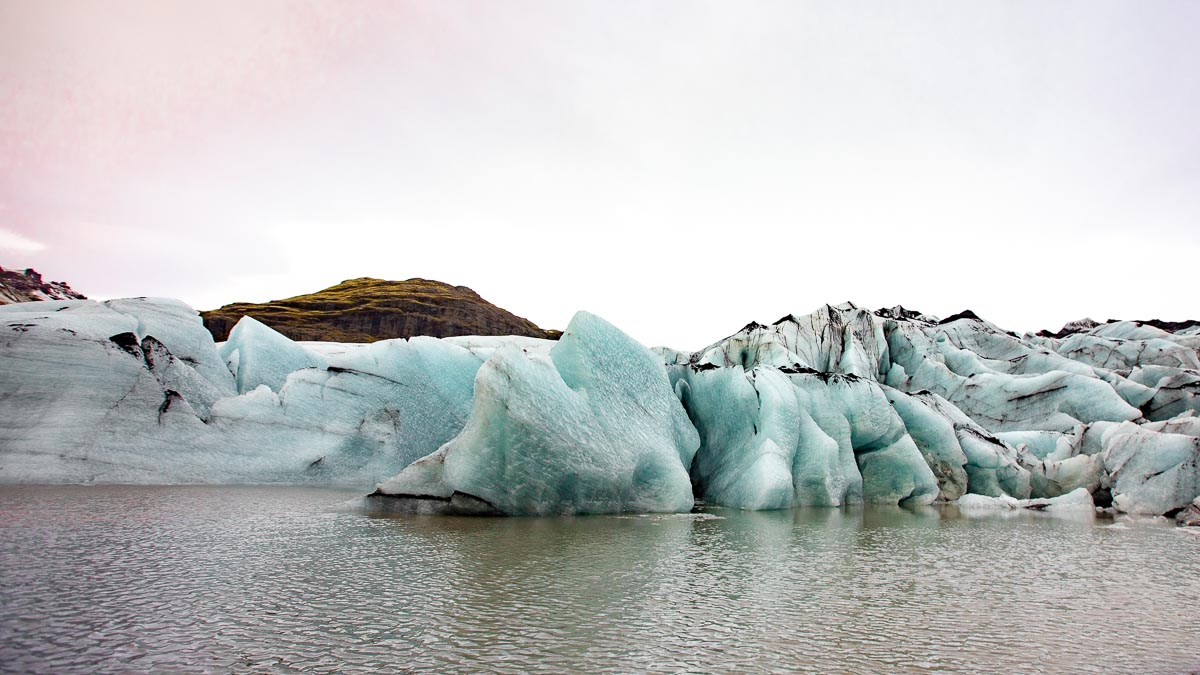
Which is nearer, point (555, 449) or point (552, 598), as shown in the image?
point (552, 598)

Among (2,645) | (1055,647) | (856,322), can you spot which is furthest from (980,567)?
(856,322)

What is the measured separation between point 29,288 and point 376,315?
21460 mm

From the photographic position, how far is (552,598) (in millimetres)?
4426

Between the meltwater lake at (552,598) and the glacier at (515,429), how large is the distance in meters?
1.61

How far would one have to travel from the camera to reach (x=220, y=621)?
12.1 feet

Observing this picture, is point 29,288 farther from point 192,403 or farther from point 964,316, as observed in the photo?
point 964,316

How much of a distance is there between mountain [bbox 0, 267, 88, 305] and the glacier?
36.2 metres

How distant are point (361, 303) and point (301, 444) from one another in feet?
143

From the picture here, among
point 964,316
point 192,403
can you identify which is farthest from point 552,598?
point 964,316

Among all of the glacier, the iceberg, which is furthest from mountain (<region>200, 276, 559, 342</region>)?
the iceberg

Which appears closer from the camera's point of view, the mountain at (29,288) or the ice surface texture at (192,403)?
the ice surface texture at (192,403)

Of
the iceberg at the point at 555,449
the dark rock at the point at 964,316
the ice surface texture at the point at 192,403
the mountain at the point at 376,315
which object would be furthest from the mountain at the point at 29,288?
the dark rock at the point at 964,316

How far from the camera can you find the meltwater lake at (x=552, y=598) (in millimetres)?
3334

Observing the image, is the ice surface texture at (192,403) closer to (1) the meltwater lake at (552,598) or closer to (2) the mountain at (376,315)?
(1) the meltwater lake at (552,598)
